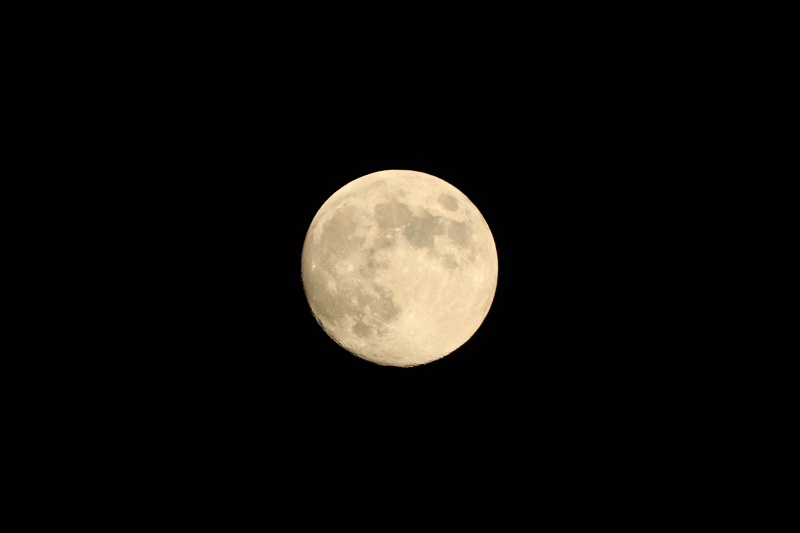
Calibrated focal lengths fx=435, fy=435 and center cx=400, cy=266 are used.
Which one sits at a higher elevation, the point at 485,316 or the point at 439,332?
the point at 485,316

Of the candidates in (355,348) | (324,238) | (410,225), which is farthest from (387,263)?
(355,348)

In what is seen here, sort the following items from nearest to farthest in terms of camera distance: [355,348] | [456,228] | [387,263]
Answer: [387,263] < [456,228] < [355,348]

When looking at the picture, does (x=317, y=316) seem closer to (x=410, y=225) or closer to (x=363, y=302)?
(x=363, y=302)

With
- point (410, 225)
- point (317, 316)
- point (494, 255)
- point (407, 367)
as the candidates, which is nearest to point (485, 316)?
point (494, 255)

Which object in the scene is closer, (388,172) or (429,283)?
(429,283)

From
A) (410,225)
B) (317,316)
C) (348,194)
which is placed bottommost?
(317,316)

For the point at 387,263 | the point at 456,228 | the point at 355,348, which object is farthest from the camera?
the point at 355,348
